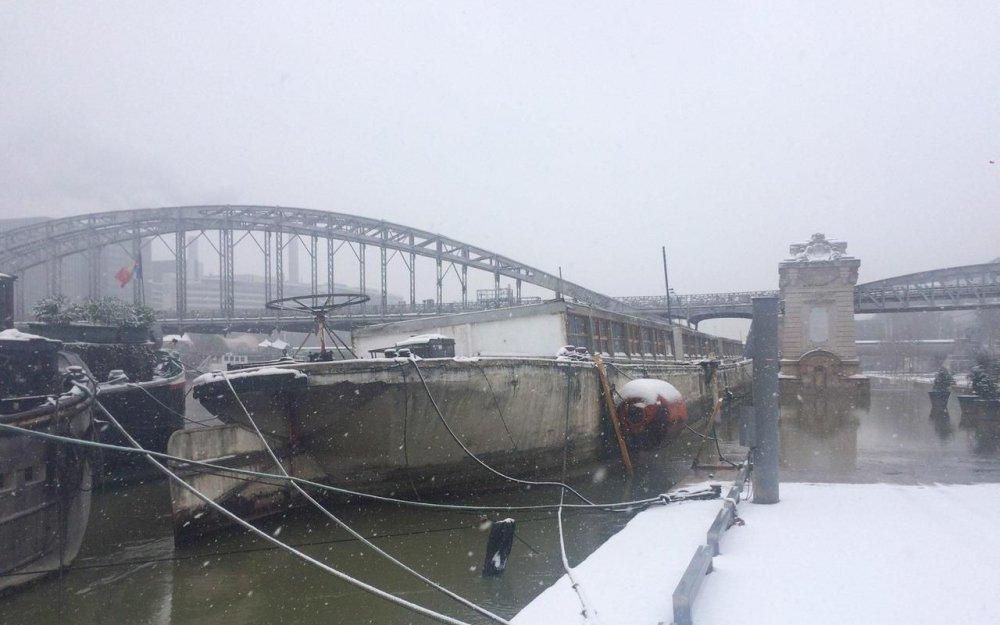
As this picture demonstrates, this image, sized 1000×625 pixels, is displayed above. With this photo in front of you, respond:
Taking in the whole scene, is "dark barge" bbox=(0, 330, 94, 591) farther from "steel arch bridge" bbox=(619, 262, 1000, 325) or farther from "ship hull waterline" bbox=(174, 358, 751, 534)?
"steel arch bridge" bbox=(619, 262, 1000, 325)

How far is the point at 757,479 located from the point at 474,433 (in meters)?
4.38

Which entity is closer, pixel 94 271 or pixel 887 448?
pixel 887 448

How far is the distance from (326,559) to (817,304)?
42380mm

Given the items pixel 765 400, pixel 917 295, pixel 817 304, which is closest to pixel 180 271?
pixel 817 304

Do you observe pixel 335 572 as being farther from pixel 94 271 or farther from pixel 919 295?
pixel 919 295

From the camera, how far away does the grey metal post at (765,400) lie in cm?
655

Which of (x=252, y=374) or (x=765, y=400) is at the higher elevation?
(x=252, y=374)

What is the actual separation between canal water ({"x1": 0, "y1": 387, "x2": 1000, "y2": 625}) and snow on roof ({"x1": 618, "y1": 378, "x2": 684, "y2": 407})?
1441mm

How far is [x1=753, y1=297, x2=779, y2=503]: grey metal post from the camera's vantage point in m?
6.55

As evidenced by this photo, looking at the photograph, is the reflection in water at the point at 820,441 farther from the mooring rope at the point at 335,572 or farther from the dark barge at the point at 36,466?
the dark barge at the point at 36,466

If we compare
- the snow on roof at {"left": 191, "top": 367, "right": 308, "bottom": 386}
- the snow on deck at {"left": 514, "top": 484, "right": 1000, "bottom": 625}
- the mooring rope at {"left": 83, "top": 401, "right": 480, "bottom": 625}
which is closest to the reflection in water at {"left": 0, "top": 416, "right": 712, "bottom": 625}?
the mooring rope at {"left": 83, "top": 401, "right": 480, "bottom": 625}

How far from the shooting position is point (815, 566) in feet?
15.0

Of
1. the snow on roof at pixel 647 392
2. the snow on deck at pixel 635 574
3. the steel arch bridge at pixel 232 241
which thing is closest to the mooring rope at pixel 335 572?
the snow on deck at pixel 635 574

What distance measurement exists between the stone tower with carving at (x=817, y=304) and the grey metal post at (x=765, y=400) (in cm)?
3701
